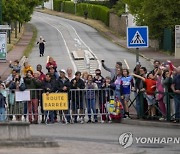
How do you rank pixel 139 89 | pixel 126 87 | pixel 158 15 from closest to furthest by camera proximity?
1. pixel 139 89
2. pixel 126 87
3. pixel 158 15

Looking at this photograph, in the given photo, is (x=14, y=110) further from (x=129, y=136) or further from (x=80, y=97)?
(x=129, y=136)

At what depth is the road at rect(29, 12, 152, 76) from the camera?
53.1 meters

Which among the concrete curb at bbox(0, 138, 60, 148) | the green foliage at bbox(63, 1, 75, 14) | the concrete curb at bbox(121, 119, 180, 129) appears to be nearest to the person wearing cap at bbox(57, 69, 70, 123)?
the concrete curb at bbox(121, 119, 180, 129)

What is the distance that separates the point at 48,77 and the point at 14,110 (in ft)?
4.77

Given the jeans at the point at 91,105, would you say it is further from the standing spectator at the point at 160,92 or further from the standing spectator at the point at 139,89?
the standing spectator at the point at 160,92

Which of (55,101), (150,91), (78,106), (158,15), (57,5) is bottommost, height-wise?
(78,106)

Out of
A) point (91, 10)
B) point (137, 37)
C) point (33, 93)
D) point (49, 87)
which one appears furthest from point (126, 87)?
point (91, 10)

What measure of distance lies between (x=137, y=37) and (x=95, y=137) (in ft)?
17.7

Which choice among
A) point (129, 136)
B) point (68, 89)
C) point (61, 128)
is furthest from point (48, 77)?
point (129, 136)

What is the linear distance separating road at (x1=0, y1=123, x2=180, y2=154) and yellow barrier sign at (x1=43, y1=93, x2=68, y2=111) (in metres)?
0.59

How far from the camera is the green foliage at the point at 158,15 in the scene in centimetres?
6134

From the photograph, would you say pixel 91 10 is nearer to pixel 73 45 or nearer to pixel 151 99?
pixel 73 45

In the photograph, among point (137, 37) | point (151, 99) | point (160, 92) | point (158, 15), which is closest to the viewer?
point (160, 92)

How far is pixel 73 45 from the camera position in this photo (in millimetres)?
72312
